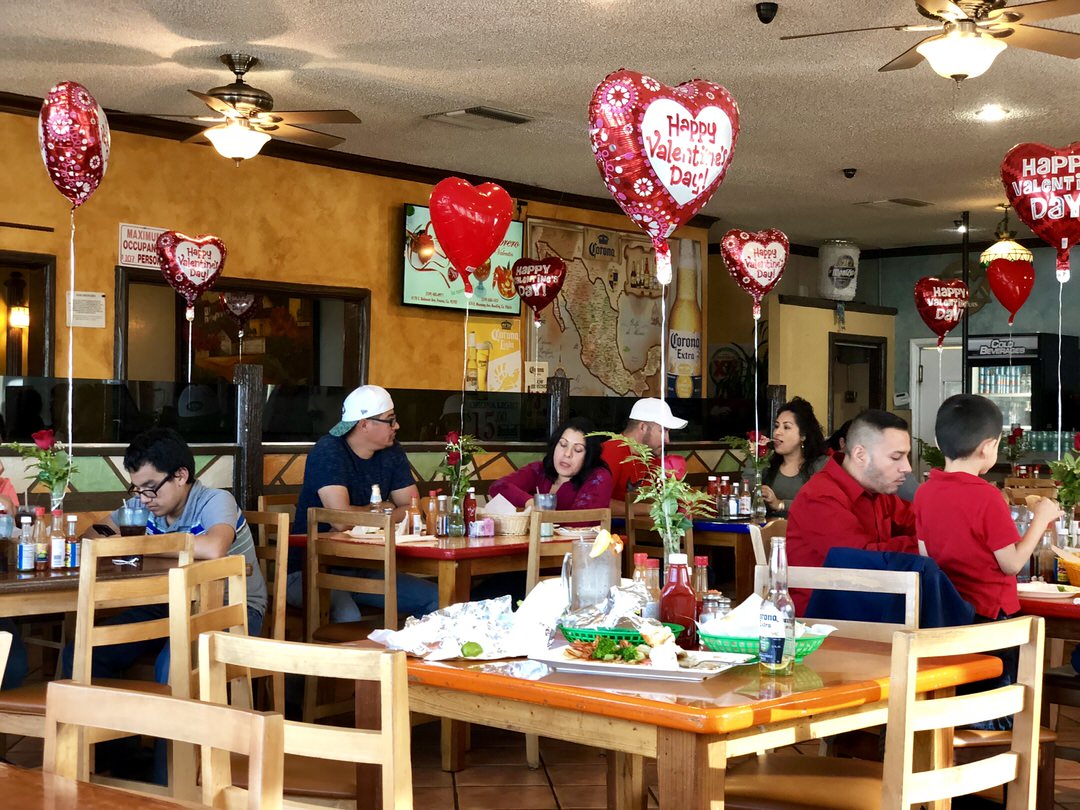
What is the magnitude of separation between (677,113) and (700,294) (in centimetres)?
828

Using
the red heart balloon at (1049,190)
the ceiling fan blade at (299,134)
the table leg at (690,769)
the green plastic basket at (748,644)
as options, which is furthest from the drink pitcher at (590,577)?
the ceiling fan blade at (299,134)

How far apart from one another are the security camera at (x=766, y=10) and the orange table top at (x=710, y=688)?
418 cm

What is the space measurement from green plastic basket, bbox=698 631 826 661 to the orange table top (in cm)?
4

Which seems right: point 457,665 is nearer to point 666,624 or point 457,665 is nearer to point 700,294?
point 666,624

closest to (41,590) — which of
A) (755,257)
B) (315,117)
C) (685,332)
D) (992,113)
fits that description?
(315,117)

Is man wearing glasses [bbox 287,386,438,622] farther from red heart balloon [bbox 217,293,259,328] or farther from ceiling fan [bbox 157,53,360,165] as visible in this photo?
red heart balloon [bbox 217,293,259,328]

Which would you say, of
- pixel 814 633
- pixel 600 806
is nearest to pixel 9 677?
pixel 600 806

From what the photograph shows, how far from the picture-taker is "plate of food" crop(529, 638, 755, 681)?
8.32 feet

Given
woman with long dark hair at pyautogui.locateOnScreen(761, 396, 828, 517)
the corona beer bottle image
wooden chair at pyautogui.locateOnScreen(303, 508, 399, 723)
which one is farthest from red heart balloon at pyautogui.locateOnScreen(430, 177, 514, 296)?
the corona beer bottle image

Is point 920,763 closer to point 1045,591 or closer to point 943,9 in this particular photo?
point 1045,591

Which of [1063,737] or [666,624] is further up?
[666,624]

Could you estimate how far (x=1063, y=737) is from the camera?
545 centimetres

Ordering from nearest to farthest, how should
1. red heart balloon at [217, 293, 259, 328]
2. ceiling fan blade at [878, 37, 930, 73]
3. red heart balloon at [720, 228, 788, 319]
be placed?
ceiling fan blade at [878, 37, 930, 73], red heart balloon at [720, 228, 788, 319], red heart balloon at [217, 293, 259, 328]

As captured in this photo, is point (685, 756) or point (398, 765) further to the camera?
point (685, 756)
